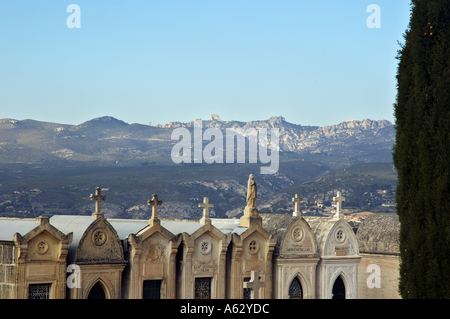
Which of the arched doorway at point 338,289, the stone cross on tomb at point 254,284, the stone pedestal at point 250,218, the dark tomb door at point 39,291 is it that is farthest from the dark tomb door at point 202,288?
the arched doorway at point 338,289

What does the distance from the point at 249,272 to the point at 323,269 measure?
4313mm

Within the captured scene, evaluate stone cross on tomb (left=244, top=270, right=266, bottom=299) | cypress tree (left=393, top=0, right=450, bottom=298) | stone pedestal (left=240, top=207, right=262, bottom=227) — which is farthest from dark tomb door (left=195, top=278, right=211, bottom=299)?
cypress tree (left=393, top=0, right=450, bottom=298)

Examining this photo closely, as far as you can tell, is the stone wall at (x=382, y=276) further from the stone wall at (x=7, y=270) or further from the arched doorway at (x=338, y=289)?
the stone wall at (x=7, y=270)

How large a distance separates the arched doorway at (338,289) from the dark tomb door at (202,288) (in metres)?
7.56

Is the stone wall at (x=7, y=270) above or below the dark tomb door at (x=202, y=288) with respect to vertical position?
above

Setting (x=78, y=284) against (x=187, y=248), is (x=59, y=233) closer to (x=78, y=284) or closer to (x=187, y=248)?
(x=78, y=284)

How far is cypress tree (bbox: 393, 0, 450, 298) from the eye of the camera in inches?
763

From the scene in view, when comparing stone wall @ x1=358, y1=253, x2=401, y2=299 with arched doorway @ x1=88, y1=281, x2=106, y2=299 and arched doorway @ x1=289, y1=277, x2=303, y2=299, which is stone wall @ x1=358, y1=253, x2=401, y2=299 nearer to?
arched doorway @ x1=289, y1=277, x2=303, y2=299

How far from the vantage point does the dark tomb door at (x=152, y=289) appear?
2928 centimetres

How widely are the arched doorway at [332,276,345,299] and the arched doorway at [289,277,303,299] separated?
2.40m

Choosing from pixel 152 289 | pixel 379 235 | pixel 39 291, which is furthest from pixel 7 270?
pixel 379 235

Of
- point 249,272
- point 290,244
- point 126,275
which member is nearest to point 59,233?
point 126,275

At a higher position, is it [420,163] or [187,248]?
[420,163]
